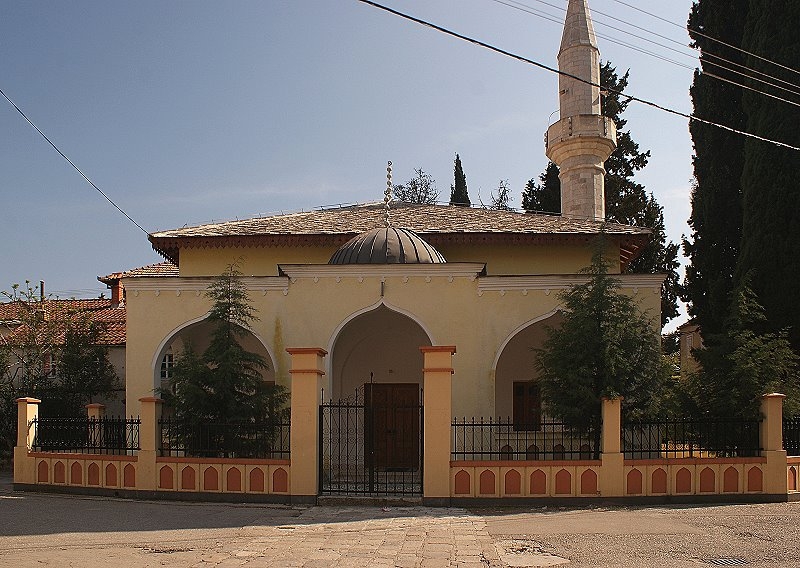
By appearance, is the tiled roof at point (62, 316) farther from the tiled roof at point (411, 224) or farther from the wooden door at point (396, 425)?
the wooden door at point (396, 425)

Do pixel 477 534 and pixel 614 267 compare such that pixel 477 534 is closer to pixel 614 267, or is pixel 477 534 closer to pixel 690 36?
pixel 614 267

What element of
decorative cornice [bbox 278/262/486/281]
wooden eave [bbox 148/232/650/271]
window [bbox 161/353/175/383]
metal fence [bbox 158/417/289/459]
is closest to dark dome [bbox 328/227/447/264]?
decorative cornice [bbox 278/262/486/281]

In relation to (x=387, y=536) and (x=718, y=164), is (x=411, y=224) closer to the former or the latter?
(x=718, y=164)

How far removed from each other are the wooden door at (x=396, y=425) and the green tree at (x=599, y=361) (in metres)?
3.35

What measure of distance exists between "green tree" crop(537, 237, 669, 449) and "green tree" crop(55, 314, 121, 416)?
11.7 meters

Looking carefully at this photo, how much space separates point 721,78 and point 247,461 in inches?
617

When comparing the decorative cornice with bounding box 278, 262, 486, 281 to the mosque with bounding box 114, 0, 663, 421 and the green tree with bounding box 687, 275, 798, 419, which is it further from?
the green tree with bounding box 687, 275, 798, 419

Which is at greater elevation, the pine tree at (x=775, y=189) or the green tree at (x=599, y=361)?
the pine tree at (x=775, y=189)

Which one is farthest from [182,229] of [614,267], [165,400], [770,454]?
[770,454]

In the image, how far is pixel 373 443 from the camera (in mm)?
11938

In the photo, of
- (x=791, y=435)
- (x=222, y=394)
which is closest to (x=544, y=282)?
(x=791, y=435)

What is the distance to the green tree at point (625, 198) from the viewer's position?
2848cm

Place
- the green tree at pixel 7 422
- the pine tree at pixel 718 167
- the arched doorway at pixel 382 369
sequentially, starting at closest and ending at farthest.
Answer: the arched doorway at pixel 382 369 < the green tree at pixel 7 422 < the pine tree at pixel 718 167

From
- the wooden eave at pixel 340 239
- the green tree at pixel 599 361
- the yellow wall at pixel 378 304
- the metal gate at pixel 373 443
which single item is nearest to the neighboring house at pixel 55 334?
the wooden eave at pixel 340 239
